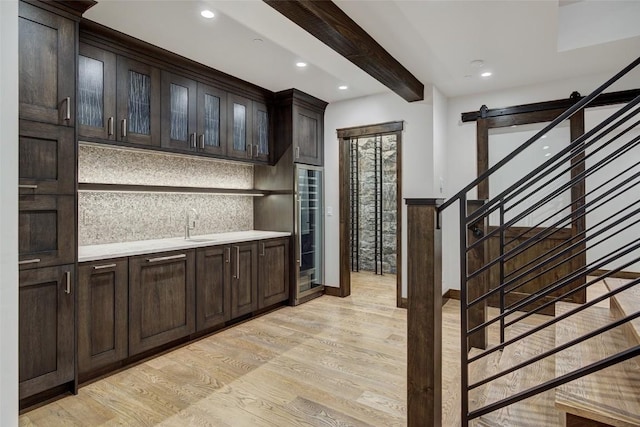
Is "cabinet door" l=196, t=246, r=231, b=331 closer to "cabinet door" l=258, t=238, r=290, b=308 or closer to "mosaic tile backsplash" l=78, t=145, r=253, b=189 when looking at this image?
"cabinet door" l=258, t=238, r=290, b=308

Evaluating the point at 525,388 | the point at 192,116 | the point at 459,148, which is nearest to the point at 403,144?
the point at 459,148

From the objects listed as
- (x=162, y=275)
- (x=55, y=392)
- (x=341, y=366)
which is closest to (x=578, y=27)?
(x=341, y=366)

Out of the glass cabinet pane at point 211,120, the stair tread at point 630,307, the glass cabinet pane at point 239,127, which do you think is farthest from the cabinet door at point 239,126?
the stair tread at point 630,307

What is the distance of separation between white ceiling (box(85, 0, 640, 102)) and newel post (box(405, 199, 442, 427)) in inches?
63.4

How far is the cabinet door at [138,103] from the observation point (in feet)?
9.53

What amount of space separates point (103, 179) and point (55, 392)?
5.42 feet

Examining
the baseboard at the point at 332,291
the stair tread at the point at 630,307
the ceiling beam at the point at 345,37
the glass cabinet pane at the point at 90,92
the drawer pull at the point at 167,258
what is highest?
the ceiling beam at the point at 345,37

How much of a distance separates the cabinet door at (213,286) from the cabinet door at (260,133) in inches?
50.7

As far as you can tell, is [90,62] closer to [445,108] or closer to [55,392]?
[55,392]

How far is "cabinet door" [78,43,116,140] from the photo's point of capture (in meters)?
2.67

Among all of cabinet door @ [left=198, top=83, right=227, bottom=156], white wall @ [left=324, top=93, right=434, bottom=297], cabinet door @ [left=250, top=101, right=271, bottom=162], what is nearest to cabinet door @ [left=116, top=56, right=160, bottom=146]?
cabinet door @ [left=198, top=83, right=227, bottom=156]

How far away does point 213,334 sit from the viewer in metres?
3.45

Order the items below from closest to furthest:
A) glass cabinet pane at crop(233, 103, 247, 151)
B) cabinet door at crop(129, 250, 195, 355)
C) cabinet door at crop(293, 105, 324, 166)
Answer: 1. cabinet door at crop(129, 250, 195, 355)
2. glass cabinet pane at crop(233, 103, 247, 151)
3. cabinet door at crop(293, 105, 324, 166)

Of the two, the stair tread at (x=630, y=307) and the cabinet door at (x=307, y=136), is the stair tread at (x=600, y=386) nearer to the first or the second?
the stair tread at (x=630, y=307)
